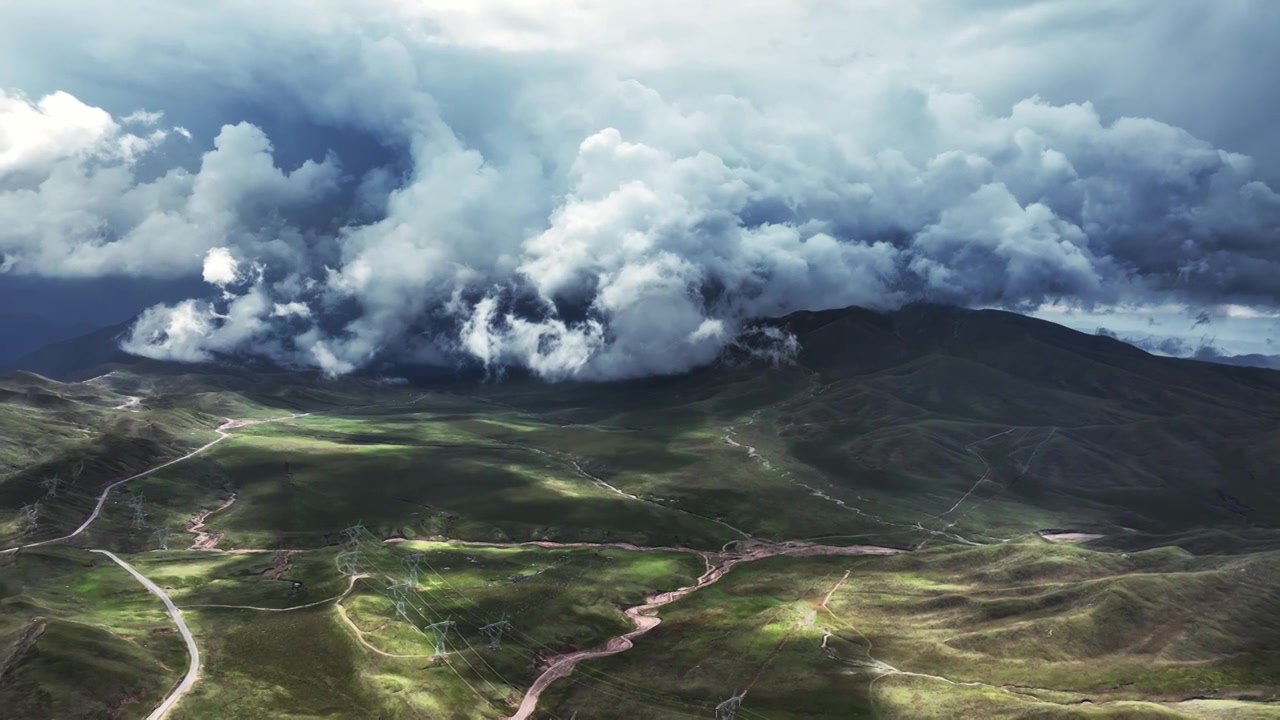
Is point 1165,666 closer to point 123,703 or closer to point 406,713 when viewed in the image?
point 406,713

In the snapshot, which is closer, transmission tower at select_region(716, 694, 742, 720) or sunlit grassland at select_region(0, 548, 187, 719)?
sunlit grassland at select_region(0, 548, 187, 719)

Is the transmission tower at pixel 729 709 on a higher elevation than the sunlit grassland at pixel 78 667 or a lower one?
lower

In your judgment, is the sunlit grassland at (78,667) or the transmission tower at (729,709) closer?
the sunlit grassland at (78,667)

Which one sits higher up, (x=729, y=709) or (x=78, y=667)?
(x=78, y=667)

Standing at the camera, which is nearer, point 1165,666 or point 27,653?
point 27,653

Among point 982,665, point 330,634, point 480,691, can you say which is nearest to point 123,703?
point 330,634

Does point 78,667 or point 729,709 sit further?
point 729,709

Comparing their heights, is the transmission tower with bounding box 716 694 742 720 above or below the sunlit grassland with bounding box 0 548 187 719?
below

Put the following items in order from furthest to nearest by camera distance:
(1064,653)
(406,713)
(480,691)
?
(1064,653) → (480,691) → (406,713)
